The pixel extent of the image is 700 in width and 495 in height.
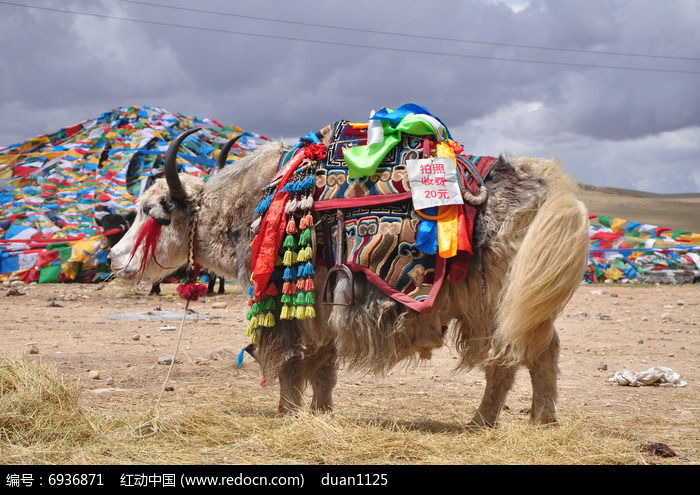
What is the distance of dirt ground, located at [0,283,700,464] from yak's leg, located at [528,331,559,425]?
1.65 feet

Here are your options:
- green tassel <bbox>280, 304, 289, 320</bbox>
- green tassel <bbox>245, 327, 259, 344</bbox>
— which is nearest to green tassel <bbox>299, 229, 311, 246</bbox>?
green tassel <bbox>280, 304, 289, 320</bbox>

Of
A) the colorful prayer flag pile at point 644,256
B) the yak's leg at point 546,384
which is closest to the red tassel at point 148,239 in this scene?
the yak's leg at point 546,384

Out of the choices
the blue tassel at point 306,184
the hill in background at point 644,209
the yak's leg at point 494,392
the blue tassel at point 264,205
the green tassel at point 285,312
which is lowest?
the yak's leg at point 494,392

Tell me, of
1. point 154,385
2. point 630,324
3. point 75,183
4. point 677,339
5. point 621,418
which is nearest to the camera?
point 621,418

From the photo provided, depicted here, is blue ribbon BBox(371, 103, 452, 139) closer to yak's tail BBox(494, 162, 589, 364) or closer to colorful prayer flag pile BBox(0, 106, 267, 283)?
yak's tail BBox(494, 162, 589, 364)

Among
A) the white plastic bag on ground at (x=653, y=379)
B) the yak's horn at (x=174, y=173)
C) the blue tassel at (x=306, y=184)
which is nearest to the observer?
the blue tassel at (x=306, y=184)

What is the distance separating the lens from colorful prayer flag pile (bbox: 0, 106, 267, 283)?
14211mm

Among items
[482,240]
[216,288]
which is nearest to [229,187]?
[482,240]

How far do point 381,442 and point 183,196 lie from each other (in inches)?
83.5

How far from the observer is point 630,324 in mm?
9258

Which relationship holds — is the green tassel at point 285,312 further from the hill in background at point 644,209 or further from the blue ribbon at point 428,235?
the hill in background at point 644,209

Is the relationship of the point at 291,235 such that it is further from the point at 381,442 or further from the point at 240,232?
the point at 381,442

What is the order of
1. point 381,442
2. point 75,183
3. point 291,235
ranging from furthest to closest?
point 75,183 < point 291,235 < point 381,442

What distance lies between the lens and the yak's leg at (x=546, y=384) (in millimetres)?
3904
